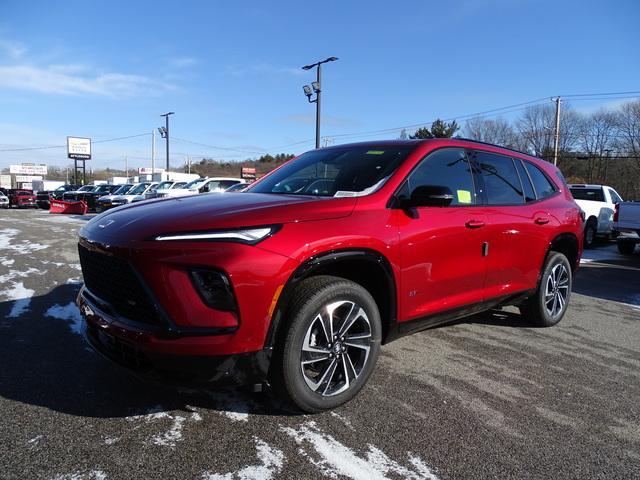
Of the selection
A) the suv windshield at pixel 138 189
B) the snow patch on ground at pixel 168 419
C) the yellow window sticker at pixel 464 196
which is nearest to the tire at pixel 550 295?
the yellow window sticker at pixel 464 196

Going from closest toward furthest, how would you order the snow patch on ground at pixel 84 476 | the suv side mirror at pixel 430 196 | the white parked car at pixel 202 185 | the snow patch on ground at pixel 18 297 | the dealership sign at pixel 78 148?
the snow patch on ground at pixel 84 476 → the suv side mirror at pixel 430 196 → the snow patch on ground at pixel 18 297 → the white parked car at pixel 202 185 → the dealership sign at pixel 78 148

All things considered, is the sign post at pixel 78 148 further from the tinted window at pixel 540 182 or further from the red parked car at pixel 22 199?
Answer: the tinted window at pixel 540 182

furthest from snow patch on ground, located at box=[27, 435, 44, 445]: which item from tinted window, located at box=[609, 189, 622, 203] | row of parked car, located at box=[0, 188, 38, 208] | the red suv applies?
row of parked car, located at box=[0, 188, 38, 208]

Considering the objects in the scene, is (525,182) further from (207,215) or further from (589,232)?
(589,232)

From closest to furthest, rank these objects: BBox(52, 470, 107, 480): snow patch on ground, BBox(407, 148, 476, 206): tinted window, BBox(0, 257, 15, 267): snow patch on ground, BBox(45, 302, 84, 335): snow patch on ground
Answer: BBox(52, 470, 107, 480): snow patch on ground
BBox(407, 148, 476, 206): tinted window
BBox(45, 302, 84, 335): snow patch on ground
BBox(0, 257, 15, 267): snow patch on ground

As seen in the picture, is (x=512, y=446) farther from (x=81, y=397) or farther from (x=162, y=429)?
(x=81, y=397)

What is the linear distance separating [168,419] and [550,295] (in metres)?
4.01

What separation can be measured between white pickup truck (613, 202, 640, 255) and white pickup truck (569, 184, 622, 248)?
1.31 m

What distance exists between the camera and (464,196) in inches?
150

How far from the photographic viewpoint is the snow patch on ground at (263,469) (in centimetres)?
228

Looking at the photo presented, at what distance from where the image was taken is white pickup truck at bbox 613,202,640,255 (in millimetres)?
11312

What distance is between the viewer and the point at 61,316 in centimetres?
482

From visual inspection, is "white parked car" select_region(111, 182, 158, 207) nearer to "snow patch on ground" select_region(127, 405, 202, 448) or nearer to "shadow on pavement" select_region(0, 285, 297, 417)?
"shadow on pavement" select_region(0, 285, 297, 417)

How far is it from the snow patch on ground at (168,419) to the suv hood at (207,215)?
42.5 inches
